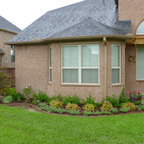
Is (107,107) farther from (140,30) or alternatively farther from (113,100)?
(140,30)

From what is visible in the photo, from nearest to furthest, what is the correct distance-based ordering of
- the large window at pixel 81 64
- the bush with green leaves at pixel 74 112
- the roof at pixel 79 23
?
the bush with green leaves at pixel 74 112, the large window at pixel 81 64, the roof at pixel 79 23

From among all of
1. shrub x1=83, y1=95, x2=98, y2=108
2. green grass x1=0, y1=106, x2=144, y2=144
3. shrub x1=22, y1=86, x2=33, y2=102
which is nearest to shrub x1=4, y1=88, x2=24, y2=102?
shrub x1=22, y1=86, x2=33, y2=102

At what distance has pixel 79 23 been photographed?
10.1 m

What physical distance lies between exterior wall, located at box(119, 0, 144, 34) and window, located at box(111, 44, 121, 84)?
1.98 meters

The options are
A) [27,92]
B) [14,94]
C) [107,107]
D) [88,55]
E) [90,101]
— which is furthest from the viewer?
[14,94]

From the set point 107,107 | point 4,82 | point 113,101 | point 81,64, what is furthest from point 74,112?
point 4,82

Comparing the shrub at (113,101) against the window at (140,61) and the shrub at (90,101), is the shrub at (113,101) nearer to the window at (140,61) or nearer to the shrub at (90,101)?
the shrub at (90,101)

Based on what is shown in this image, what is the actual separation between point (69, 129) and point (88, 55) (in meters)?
4.28

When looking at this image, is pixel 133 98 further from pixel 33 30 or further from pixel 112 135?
pixel 33 30

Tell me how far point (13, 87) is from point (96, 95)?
5.68 metres

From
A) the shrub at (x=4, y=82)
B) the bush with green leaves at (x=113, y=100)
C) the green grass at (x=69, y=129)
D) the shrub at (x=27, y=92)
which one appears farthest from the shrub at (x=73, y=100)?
the shrub at (x=4, y=82)

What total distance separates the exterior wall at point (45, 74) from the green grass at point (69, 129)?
7.61ft

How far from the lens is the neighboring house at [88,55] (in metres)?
8.80

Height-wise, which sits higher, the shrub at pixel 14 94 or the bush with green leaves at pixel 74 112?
the shrub at pixel 14 94
